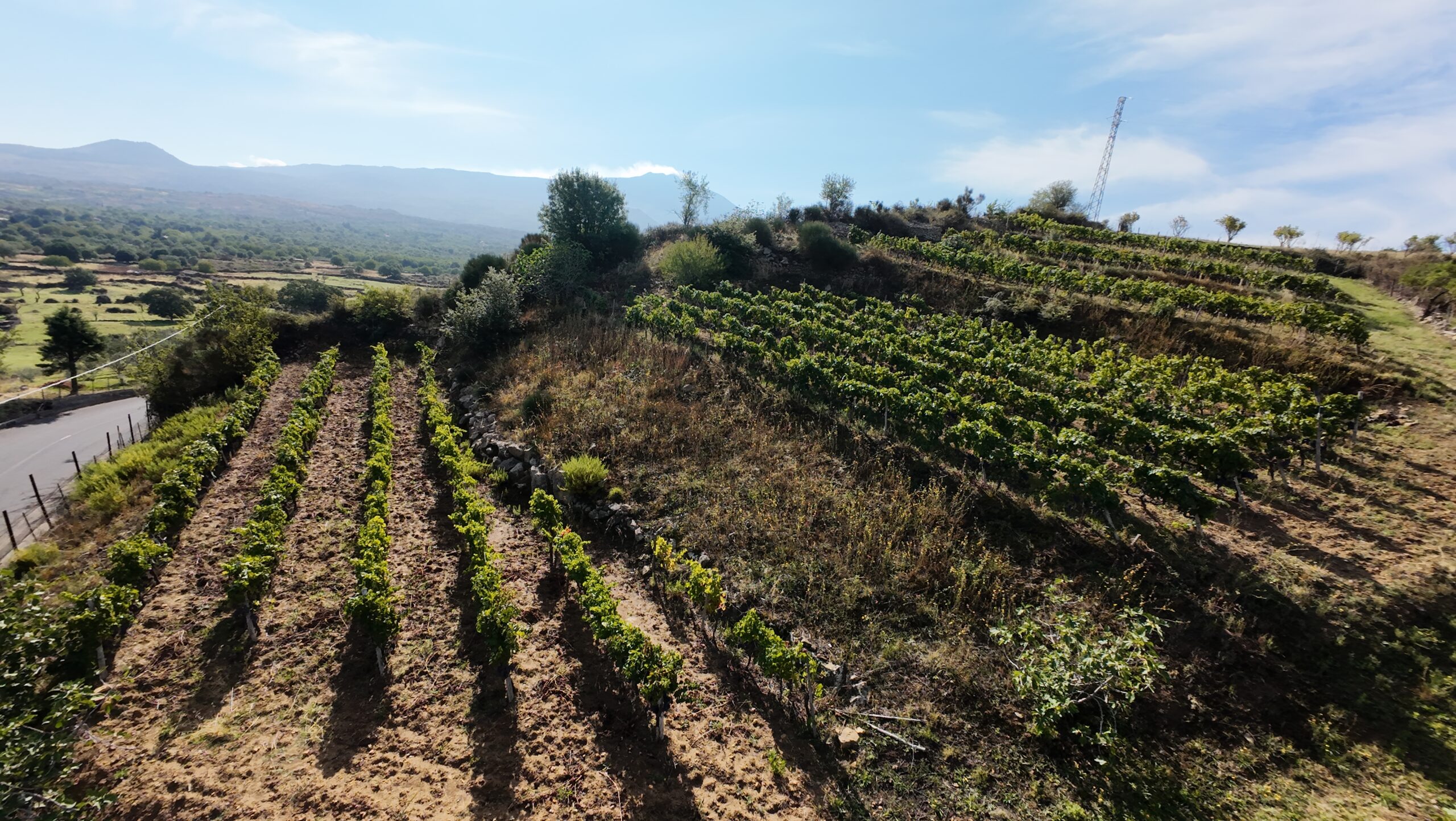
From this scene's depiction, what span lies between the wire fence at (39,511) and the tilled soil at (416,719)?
349 inches

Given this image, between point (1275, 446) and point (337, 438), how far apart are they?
25164mm

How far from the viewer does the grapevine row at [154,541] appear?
27.0 ft

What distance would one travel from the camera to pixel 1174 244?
29.2 metres

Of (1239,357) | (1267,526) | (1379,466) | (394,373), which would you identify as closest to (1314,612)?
(1267,526)

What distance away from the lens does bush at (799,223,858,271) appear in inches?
1195

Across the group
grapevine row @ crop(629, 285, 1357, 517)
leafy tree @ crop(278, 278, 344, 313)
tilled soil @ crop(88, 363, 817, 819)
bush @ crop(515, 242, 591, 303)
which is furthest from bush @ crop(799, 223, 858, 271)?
leafy tree @ crop(278, 278, 344, 313)

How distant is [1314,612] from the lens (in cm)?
809

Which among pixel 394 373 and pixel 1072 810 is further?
pixel 394 373

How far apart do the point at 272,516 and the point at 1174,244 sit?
134ft

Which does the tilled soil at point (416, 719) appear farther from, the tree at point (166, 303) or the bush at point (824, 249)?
the tree at point (166, 303)

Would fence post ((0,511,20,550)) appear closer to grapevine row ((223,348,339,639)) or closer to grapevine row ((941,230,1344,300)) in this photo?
grapevine row ((223,348,339,639))

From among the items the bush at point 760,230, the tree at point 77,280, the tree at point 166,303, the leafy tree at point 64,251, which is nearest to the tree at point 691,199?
the bush at point 760,230

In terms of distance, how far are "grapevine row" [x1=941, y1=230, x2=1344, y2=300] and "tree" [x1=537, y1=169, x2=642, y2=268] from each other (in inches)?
820

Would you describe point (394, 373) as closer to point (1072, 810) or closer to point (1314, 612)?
point (1072, 810)
